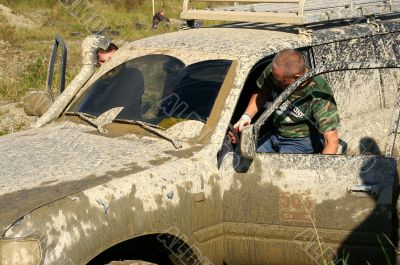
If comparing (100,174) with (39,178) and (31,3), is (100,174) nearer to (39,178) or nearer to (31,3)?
(39,178)

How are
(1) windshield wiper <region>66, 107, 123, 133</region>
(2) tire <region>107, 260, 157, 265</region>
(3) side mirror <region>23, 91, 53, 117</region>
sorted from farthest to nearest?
(3) side mirror <region>23, 91, 53, 117</region> < (1) windshield wiper <region>66, 107, 123, 133</region> < (2) tire <region>107, 260, 157, 265</region>

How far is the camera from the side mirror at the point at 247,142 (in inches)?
160

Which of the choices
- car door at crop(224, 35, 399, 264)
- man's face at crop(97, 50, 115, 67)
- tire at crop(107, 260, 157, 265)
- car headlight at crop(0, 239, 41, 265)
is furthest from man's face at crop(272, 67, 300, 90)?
car headlight at crop(0, 239, 41, 265)

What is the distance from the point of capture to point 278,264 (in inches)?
170

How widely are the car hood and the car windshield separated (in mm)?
214

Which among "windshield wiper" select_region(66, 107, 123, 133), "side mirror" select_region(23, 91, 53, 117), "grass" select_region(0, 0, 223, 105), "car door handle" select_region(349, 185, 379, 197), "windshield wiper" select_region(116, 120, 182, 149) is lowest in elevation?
"car door handle" select_region(349, 185, 379, 197)

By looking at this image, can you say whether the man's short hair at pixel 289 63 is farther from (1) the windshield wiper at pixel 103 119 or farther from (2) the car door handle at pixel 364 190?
(1) the windshield wiper at pixel 103 119

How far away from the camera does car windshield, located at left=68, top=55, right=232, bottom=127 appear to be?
4637 millimetres

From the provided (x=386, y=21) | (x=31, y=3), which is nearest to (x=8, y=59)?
Result: (x=31, y=3)

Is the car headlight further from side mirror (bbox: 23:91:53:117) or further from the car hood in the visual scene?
side mirror (bbox: 23:91:53:117)

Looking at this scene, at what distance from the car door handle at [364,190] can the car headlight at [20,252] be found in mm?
1655

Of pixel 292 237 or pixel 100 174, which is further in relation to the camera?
pixel 292 237

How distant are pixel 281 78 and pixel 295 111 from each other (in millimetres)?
246

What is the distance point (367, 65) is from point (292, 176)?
700 millimetres
